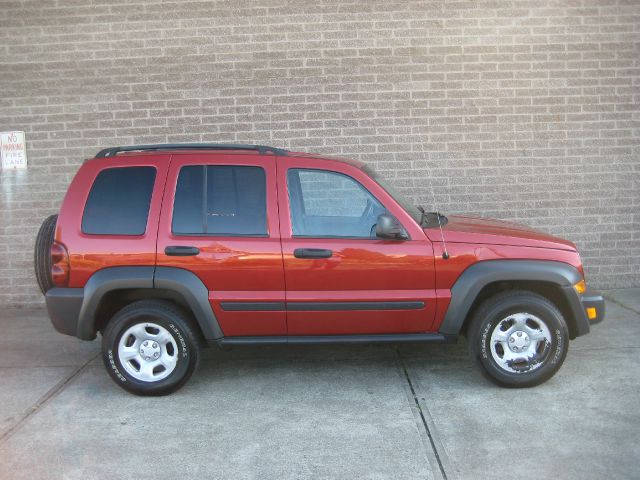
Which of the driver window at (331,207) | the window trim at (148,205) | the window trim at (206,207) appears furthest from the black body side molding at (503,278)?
the window trim at (148,205)

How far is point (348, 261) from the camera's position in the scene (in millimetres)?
4734

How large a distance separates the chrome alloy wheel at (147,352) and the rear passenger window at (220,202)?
30.8 inches

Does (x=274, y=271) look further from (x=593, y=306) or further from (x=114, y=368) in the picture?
(x=593, y=306)

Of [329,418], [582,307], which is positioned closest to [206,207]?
[329,418]

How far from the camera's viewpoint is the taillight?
4766 mm

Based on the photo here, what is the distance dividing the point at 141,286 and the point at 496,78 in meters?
5.02

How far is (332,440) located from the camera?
4090 mm

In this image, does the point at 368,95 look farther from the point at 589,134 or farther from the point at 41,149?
the point at 41,149

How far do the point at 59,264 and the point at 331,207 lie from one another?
2055 mm

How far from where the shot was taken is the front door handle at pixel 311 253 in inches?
186

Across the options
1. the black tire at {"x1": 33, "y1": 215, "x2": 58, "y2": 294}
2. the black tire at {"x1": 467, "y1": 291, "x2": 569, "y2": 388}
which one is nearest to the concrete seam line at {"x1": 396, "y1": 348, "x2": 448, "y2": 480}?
the black tire at {"x1": 467, "y1": 291, "x2": 569, "y2": 388}

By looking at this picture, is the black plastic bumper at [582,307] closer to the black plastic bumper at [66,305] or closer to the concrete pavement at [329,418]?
the concrete pavement at [329,418]

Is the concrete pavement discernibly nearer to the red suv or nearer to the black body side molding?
the red suv

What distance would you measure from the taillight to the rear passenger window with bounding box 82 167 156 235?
0.72 feet
